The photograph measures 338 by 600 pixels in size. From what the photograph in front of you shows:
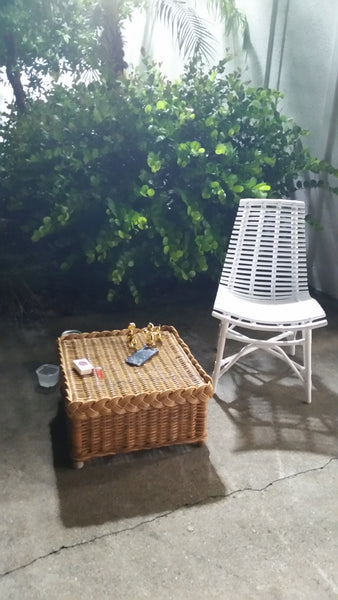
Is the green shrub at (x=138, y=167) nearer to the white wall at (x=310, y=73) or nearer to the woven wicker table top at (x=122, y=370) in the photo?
the white wall at (x=310, y=73)

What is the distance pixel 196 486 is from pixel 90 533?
0.44 metres

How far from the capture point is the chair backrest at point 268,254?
252cm

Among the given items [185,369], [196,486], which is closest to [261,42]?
[185,369]

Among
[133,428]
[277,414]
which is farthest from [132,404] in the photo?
[277,414]

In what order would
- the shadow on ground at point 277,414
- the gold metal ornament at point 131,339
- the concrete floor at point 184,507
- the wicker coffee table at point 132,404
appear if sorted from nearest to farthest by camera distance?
the concrete floor at point 184,507 < the wicker coffee table at point 132,404 < the shadow on ground at point 277,414 < the gold metal ornament at point 131,339

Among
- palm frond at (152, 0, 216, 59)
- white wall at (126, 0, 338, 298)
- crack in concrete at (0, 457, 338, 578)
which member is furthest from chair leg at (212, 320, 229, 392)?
palm frond at (152, 0, 216, 59)

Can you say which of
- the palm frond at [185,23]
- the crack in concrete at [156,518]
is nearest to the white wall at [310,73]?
the palm frond at [185,23]

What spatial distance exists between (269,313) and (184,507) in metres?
1.01

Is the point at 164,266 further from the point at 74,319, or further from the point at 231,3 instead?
the point at 231,3

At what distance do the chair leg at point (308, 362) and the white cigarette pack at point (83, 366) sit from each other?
3.35ft

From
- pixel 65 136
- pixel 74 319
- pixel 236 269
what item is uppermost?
pixel 65 136

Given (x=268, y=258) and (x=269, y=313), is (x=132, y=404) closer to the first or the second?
(x=269, y=313)

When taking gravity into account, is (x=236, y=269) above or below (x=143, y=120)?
below

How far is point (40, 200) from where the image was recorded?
9.92 feet
